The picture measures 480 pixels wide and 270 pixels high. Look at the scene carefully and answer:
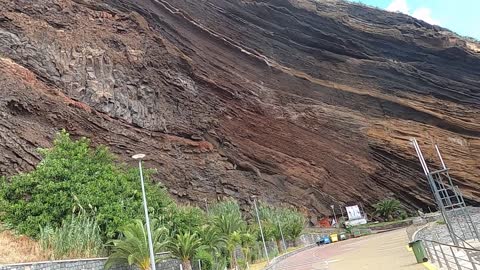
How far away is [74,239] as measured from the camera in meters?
15.4

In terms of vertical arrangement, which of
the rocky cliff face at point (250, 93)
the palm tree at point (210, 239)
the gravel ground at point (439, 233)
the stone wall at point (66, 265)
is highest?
the rocky cliff face at point (250, 93)

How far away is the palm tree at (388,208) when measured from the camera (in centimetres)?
5431

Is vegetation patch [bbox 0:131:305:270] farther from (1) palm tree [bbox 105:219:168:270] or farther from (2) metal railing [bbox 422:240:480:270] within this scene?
(2) metal railing [bbox 422:240:480:270]

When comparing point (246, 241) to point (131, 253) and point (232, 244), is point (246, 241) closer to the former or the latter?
point (232, 244)

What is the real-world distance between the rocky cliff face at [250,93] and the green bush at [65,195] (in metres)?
10.6

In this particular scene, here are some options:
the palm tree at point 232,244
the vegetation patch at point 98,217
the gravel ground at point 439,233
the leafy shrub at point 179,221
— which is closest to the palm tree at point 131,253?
the vegetation patch at point 98,217

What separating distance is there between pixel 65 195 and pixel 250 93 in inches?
1624

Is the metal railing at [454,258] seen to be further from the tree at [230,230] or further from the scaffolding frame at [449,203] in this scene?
the tree at [230,230]

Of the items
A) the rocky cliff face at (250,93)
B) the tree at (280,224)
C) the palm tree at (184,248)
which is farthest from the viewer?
the rocky cliff face at (250,93)

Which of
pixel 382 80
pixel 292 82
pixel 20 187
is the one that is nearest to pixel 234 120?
pixel 292 82

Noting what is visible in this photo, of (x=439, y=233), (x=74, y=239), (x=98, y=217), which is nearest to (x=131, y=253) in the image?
(x=74, y=239)

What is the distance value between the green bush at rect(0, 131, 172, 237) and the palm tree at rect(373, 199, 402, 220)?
41.7 meters

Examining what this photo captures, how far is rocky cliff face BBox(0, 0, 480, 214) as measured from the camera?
3884cm

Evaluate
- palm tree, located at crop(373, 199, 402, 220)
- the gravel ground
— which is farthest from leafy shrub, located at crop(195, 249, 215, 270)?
palm tree, located at crop(373, 199, 402, 220)
